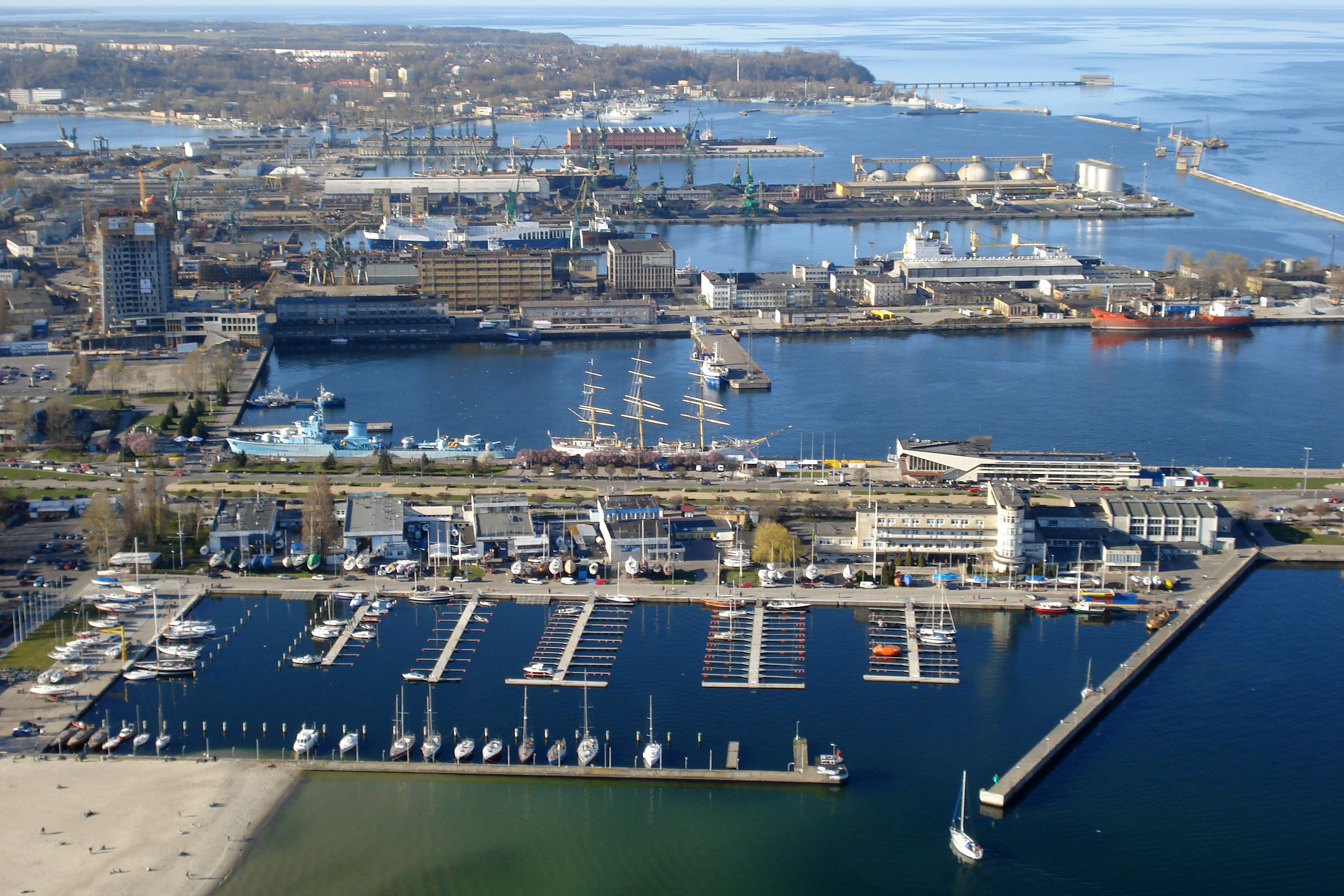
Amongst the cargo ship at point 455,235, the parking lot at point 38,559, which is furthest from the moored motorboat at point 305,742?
the cargo ship at point 455,235

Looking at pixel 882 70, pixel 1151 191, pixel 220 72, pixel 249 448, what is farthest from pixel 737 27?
pixel 249 448

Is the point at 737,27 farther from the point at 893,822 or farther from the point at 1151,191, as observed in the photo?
the point at 893,822

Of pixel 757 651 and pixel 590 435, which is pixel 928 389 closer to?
pixel 590 435

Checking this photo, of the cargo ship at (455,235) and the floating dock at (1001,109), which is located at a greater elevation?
the floating dock at (1001,109)

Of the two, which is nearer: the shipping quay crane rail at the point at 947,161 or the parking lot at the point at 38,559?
the parking lot at the point at 38,559

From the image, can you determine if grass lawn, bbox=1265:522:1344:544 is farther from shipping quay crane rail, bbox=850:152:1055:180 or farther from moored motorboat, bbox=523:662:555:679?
shipping quay crane rail, bbox=850:152:1055:180

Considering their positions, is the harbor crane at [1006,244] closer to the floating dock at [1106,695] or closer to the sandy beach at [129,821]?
the floating dock at [1106,695]

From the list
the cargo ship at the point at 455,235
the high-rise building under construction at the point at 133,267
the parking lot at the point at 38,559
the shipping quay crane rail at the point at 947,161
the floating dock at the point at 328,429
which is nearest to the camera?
the parking lot at the point at 38,559

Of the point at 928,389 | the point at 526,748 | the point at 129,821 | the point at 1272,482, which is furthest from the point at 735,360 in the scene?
the point at 129,821
